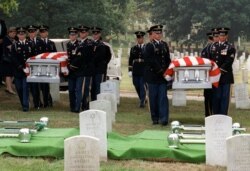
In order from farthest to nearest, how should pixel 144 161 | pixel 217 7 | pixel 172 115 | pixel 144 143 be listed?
pixel 217 7, pixel 172 115, pixel 144 143, pixel 144 161

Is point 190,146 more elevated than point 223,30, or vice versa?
point 223,30

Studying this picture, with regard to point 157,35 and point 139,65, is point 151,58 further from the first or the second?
point 139,65

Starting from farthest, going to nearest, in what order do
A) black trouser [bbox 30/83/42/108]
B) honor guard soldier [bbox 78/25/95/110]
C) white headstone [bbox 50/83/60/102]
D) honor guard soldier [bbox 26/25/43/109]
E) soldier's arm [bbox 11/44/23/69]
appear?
1. white headstone [bbox 50/83/60/102]
2. black trouser [bbox 30/83/42/108]
3. honor guard soldier [bbox 26/25/43/109]
4. soldier's arm [bbox 11/44/23/69]
5. honor guard soldier [bbox 78/25/95/110]

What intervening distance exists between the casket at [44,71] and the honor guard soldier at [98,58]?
1.07m

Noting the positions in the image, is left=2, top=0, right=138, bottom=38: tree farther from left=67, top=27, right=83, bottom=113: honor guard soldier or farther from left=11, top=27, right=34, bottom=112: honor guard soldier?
left=67, top=27, right=83, bottom=113: honor guard soldier

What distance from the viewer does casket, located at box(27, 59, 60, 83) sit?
13539mm

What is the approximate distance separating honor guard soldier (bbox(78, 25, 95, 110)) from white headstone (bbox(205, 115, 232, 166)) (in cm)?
632

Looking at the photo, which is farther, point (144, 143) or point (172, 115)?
point (172, 115)

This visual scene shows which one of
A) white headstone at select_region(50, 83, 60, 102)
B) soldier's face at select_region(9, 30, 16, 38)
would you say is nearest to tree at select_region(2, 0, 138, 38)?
soldier's face at select_region(9, 30, 16, 38)

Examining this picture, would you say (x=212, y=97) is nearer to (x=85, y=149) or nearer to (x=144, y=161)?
(x=144, y=161)

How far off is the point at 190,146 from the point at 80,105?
5565 mm

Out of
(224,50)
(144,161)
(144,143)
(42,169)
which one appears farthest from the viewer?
(224,50)

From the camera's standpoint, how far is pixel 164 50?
11.8 m

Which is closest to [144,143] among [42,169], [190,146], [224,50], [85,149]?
[190,146]
